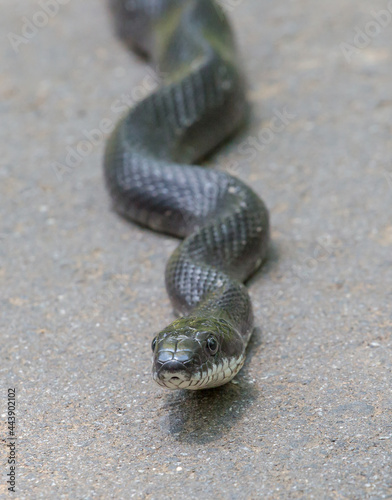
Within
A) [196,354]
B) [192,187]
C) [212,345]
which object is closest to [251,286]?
[192,187]

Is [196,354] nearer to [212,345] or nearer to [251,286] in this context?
[212,345]

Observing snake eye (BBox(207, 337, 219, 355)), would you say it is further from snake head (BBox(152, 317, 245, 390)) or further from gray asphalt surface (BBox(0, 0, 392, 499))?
gray asphalt surface (BBox(0, 0, 392, 499))

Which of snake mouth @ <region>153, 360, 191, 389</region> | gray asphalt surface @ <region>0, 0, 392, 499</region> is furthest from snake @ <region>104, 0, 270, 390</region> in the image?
gray asphalt surface @ <region>0, 0, 392, 499</region>

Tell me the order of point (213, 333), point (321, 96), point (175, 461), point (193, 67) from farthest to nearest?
point (321, 96) < point (193, 67) < point (213, 333) < point (175, 461)

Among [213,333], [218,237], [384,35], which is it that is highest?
[213,333]

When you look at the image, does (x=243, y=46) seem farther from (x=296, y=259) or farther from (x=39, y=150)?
(x=296, y=259)

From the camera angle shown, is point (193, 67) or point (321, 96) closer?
point (193, 67)

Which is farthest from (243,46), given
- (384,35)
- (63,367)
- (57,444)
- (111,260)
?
(57,444)
